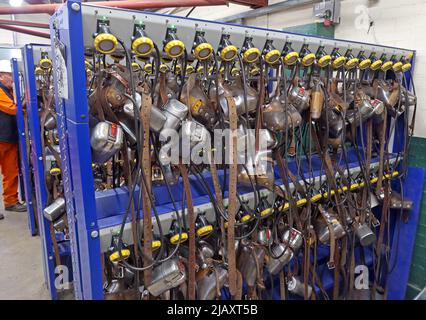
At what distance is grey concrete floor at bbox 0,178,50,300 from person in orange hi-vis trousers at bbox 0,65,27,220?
463 millimetres

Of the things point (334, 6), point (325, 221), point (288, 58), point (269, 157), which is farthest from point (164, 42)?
point (334, 6)

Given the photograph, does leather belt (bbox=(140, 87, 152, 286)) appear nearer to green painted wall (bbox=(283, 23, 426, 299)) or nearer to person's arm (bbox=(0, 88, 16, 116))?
green painted wall (bbox=(283, 23, 426, 299))

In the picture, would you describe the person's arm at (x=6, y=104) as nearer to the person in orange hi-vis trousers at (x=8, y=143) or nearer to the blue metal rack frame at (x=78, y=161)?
the person in orange hi-vis trousers at (x=8, y=143)

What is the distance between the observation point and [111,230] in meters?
1.40

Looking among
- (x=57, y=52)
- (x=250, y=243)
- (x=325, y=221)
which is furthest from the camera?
(x=325, y=221)

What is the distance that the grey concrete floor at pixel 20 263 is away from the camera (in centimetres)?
291

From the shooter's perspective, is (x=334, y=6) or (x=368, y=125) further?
(x=334, y=6)

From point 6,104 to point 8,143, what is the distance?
58cm

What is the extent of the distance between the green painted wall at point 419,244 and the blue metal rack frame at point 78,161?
7.17 ft

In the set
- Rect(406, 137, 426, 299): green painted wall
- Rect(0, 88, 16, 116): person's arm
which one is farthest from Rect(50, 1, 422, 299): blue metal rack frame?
Rect(0, 88, 16, 116): person's arm

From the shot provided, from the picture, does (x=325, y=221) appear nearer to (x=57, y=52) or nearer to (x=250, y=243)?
(x=250, y=243)

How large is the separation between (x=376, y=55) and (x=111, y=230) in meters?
2.02

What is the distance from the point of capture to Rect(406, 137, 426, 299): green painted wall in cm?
264

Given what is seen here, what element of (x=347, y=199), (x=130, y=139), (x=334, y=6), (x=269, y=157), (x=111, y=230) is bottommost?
(x=347, y=199)
